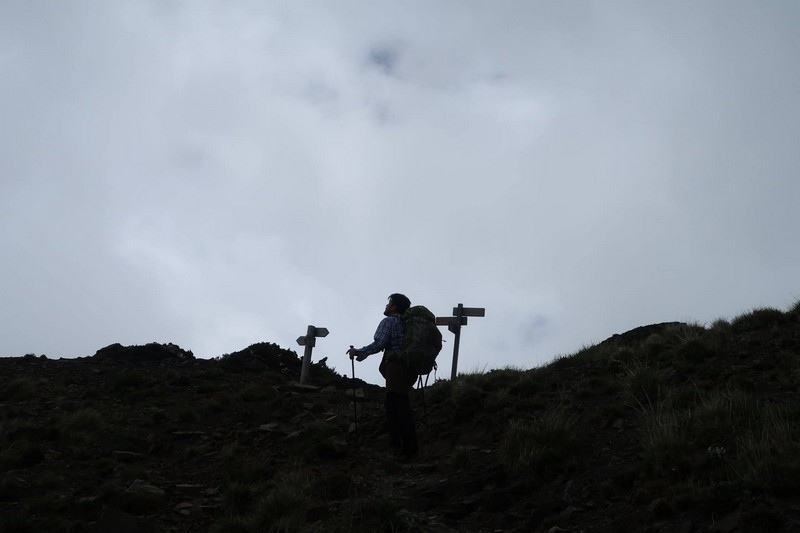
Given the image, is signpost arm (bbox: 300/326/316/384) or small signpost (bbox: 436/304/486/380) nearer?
small signpost (bbox: 436/304/486/380)

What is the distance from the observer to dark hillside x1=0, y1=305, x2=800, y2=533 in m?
6.84

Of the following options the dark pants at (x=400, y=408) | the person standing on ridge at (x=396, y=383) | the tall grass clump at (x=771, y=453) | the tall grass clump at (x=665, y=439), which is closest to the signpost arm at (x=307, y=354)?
the person standing on ridge at (x=396, y=383)

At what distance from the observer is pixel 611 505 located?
274 inches

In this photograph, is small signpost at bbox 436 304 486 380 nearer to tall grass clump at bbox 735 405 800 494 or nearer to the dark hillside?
the dark hillside

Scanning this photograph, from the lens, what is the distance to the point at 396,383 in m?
10.3

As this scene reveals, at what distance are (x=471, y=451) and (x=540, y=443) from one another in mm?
1197

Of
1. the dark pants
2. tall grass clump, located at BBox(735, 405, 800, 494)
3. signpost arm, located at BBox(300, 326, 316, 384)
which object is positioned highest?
signpost arm, located at BBox(300, 326, 316, 384)

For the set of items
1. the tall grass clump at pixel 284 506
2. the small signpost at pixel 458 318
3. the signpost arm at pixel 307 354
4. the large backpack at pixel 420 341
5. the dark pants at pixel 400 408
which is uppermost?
the small signpost at pixel 458 318

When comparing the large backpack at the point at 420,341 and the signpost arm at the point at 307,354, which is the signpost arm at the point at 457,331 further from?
the large backpack at the point at 420,341

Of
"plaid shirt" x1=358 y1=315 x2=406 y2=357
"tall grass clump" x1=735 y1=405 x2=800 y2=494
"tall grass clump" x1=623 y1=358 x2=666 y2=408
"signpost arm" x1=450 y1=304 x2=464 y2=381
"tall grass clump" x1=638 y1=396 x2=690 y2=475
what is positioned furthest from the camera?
"signpost arm" x1=450 y1=304 x2=464 y2=381

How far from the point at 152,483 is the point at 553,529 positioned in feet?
17.3

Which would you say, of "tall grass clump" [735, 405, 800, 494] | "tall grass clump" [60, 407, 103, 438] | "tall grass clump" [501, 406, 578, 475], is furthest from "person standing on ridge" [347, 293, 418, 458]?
"tall grass clump" [60, 407, 103, 438]

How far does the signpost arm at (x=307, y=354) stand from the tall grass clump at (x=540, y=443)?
824 centimetres

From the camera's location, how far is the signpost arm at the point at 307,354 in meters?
16.8
